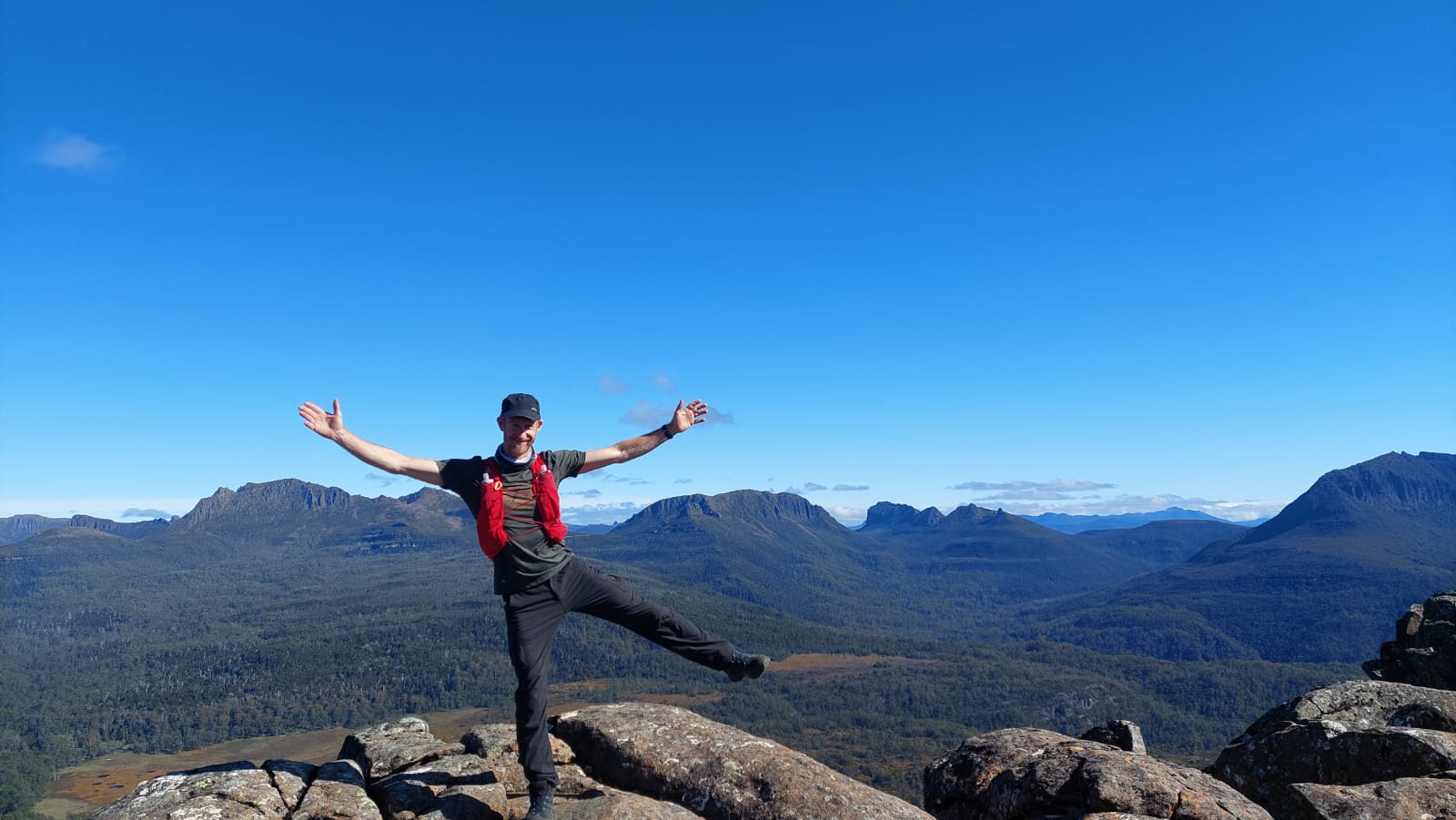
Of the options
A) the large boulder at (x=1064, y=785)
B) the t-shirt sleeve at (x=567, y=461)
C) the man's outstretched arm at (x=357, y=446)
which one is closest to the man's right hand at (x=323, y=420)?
the man's outstretched arm at (x=357, y=446)

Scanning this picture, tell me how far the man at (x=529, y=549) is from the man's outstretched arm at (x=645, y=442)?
0.04 metres

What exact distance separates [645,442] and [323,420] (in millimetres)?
4682

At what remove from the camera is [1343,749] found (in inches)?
513

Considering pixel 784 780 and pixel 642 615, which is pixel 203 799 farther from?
pixel 784 780

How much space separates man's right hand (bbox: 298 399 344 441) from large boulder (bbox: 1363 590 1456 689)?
106 ft

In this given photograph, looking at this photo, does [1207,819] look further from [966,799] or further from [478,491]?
[478,491]

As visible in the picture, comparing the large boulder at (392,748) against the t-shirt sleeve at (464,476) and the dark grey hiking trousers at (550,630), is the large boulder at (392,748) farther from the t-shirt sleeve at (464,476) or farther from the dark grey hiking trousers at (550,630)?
the t-shirt sleeve at (464,476)

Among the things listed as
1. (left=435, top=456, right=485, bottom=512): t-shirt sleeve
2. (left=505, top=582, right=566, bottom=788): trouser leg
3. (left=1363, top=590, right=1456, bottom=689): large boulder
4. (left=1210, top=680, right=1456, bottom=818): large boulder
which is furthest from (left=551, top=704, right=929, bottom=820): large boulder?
(left=1363, top=590, right=1456, bottom=689): large boulder

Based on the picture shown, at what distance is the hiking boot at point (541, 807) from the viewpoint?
32.6 ft

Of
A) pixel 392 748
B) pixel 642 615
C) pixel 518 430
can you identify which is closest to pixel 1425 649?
pixel 642 615

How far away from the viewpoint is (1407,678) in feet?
85.0

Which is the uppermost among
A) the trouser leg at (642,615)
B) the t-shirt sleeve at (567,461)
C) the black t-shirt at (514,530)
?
the t-shirt sleeve at (567,461)

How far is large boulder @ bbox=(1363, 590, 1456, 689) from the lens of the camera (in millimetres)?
25000

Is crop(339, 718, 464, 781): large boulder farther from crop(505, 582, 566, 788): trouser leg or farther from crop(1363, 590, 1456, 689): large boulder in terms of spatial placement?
crop(1363, 590, 1456, 689): large boulder
